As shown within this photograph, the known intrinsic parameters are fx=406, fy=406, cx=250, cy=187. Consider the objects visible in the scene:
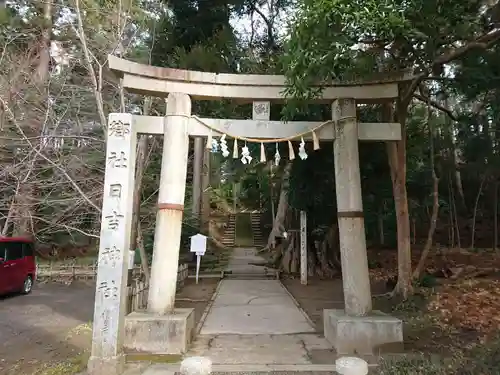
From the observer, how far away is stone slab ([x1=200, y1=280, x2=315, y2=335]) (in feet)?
25.3

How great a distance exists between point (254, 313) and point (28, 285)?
8.23 metres

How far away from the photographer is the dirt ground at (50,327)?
5.82 metres

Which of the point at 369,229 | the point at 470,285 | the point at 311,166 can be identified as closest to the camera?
the point at 470,285

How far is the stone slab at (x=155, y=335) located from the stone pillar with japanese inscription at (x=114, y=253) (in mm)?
347

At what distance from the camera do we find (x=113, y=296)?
5.19 meters

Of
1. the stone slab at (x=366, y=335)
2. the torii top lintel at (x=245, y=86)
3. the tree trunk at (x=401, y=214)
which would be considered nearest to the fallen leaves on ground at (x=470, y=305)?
the tree trunk at (x=401, y=214)

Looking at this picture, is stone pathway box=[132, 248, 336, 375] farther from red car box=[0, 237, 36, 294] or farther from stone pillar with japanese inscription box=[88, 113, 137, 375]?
red car box=[0, 237, 36, 294]

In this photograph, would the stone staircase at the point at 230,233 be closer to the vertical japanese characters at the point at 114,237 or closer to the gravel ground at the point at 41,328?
the gravel ground at the point at 41,328

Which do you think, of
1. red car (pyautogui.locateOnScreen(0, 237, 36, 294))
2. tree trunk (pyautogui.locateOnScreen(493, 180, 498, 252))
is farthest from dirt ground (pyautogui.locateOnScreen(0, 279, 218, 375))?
tree trunk (pyautogui.locateOnScreen(493, 180, 498, 252))

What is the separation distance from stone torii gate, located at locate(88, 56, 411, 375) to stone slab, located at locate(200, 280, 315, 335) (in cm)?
144

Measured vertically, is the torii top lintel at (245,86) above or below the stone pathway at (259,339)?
above

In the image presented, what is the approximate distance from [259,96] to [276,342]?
158 inches

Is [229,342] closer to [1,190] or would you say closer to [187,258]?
[1,190]

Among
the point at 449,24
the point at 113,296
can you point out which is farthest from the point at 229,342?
the point at 449,24
